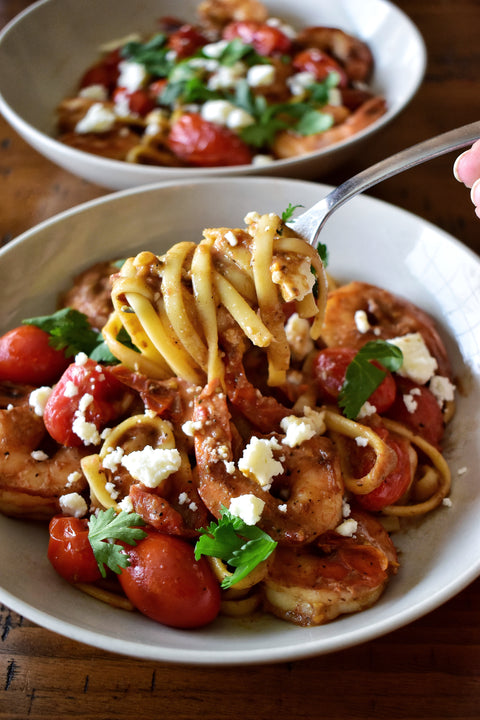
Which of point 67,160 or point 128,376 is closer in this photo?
point 128,376

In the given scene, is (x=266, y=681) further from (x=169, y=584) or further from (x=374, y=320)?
(x=374, y=320)

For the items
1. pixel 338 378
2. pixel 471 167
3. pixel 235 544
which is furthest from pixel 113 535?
pixel 471 167

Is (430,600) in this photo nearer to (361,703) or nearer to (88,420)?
(361,703)

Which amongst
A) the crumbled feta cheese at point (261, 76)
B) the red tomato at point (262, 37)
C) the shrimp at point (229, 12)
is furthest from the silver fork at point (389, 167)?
the shrimp at point (229, 12)

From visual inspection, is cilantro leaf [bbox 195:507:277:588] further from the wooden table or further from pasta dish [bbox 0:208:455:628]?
the wooden table

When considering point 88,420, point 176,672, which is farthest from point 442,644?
point 88,420

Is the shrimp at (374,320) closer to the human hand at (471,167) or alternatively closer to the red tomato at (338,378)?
the red tomato at (338,378)
